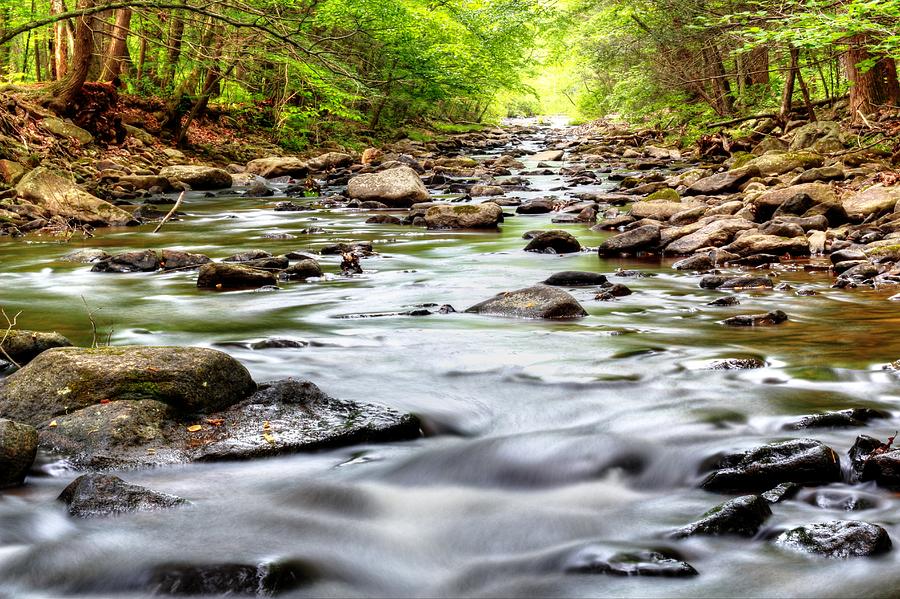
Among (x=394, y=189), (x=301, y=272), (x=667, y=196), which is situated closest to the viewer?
(x=301, y=272)

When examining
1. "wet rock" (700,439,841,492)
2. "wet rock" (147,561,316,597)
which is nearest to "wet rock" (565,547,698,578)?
"wet rock" (700,439,841,492)

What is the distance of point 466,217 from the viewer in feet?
41.3

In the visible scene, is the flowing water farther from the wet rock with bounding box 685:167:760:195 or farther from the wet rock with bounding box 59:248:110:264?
the wet rock with bounding box 685:167:760:195

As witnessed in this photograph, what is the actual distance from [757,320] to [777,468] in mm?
2862

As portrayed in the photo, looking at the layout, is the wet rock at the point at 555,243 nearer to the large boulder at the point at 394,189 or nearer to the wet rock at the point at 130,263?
the wet rock at the point at 130,263

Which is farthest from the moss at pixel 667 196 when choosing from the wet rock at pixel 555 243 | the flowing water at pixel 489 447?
the flowing water at pixel 489 447

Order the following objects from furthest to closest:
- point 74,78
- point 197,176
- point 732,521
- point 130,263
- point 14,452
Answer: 1. point 197,176
2. point 74,78
3. point 130,263
4. point 14,452
5. point 732,521

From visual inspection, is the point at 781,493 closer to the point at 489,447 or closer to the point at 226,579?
the point at 489,447

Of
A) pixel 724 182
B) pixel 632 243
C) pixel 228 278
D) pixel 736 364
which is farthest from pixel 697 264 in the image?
pixel 724 182

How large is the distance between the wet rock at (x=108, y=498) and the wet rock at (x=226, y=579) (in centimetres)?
41

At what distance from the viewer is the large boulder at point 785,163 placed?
1380 centimetres

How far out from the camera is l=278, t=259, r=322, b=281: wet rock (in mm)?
8109

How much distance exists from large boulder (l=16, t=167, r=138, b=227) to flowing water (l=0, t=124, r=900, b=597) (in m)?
5.47

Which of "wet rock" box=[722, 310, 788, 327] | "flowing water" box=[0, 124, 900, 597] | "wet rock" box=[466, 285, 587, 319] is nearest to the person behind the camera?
"flowing water" box=[0, 124, 900, 597]
